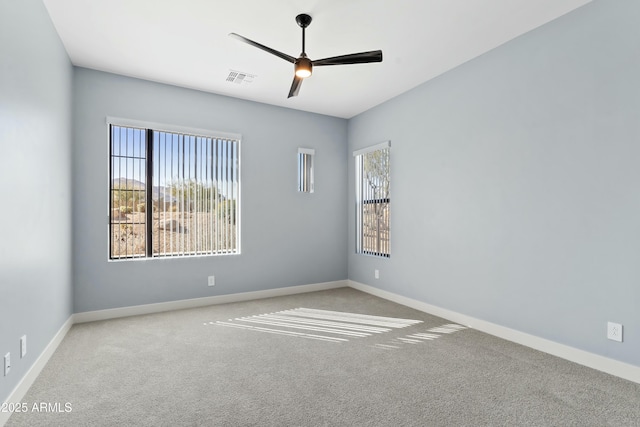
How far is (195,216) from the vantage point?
4.30m

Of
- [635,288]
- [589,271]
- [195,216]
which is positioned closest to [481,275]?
[589,271]

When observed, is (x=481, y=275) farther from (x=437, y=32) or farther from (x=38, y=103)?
(x=38, y=103)

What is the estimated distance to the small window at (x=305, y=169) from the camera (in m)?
5.05

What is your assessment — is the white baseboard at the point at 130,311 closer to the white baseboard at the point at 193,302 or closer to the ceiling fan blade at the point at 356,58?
the white baseboard at the point at 193,302

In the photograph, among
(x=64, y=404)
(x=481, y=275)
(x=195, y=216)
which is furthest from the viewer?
(x=195, y=216)

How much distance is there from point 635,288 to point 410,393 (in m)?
1.74

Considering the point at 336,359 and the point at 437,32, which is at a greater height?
the point at 437,32

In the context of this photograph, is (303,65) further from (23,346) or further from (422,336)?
(23,346)

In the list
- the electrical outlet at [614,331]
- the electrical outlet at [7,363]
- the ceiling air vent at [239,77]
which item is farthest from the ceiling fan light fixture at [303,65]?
the electrical outlet at [614,331]

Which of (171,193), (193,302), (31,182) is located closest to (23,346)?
(31,182)

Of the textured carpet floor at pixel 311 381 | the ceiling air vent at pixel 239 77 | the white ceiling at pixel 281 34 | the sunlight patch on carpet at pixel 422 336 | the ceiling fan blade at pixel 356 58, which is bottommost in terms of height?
the sunlight patch on carpet at pixel 422 336

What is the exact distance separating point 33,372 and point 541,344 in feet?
12.9

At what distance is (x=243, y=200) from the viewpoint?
179 inches

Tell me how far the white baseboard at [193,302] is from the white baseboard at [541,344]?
56.6 inches
